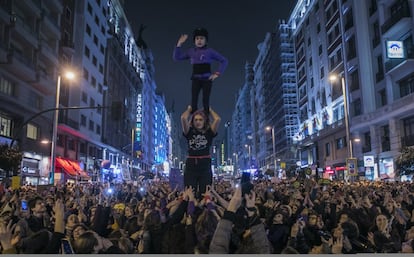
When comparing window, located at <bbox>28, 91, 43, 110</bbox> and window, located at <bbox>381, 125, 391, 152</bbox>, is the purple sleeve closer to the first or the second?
window, located at <bbox>28, 91, 43, 110</bbox>

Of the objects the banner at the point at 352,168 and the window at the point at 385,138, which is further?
the window at the point at 385,138

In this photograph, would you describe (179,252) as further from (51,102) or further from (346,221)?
(51,102)

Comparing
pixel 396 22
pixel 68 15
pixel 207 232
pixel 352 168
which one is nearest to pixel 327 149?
pixel 396 22

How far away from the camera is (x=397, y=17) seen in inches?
1449

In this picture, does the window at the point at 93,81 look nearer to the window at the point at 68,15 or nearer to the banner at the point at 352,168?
the window at the point at 68,15

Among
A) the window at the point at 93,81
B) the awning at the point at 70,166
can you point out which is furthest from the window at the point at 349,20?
the awning at the point at 70,166

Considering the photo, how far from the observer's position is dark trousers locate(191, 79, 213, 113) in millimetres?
10727

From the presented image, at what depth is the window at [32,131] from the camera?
35.2m

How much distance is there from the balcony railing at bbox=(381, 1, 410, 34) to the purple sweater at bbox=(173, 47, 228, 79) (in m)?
32.0

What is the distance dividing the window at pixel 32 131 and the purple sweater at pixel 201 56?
28.8 meters

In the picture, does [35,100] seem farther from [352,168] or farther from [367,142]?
[367,142]

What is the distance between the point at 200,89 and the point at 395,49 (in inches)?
1242

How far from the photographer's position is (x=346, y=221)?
22.1 feet

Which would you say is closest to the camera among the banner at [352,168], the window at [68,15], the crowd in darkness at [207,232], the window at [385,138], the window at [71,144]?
the crowd in darkness at [207,232]
